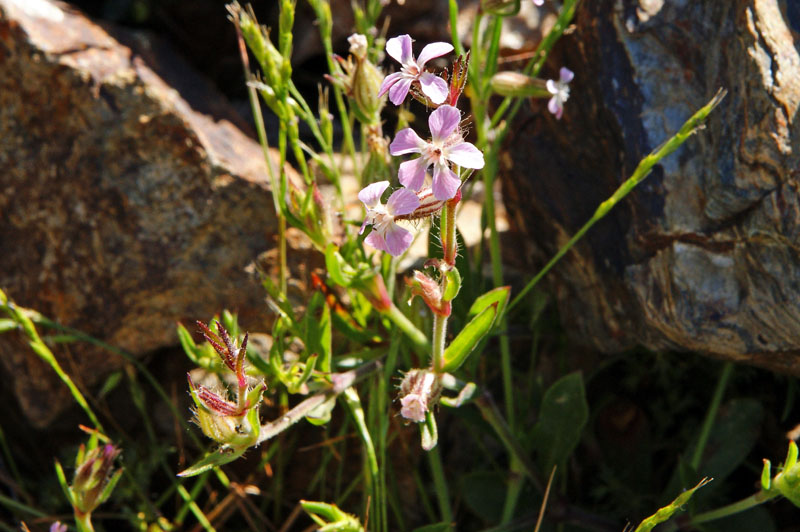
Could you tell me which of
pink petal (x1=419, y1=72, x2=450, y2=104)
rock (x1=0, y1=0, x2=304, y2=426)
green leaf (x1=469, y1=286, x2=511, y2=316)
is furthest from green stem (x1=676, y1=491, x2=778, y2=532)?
rock (x1=0, y1=0, x2=304, y2=426)

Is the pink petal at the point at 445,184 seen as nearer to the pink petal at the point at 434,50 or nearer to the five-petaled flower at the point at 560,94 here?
the pink petal at the point at 434,50

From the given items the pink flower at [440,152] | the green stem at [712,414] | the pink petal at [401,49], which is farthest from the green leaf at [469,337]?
the green stem at [712,414]

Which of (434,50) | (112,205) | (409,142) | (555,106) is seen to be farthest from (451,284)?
(112,205)

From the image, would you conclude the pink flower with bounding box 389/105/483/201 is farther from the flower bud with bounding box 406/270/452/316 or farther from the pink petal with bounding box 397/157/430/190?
the flower bud with bounding box 406/270/452/316

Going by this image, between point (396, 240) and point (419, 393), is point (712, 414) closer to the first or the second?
point (419, 393)

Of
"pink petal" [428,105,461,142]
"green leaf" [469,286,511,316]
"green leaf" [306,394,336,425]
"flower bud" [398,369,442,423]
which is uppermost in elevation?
"pink petal" [428,105,461,142]

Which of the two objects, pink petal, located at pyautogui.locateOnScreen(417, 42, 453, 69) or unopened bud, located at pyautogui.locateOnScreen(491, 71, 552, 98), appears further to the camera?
unopened bud, located at pyautogui.locateOnScreen(491, 71, 552, 98)
